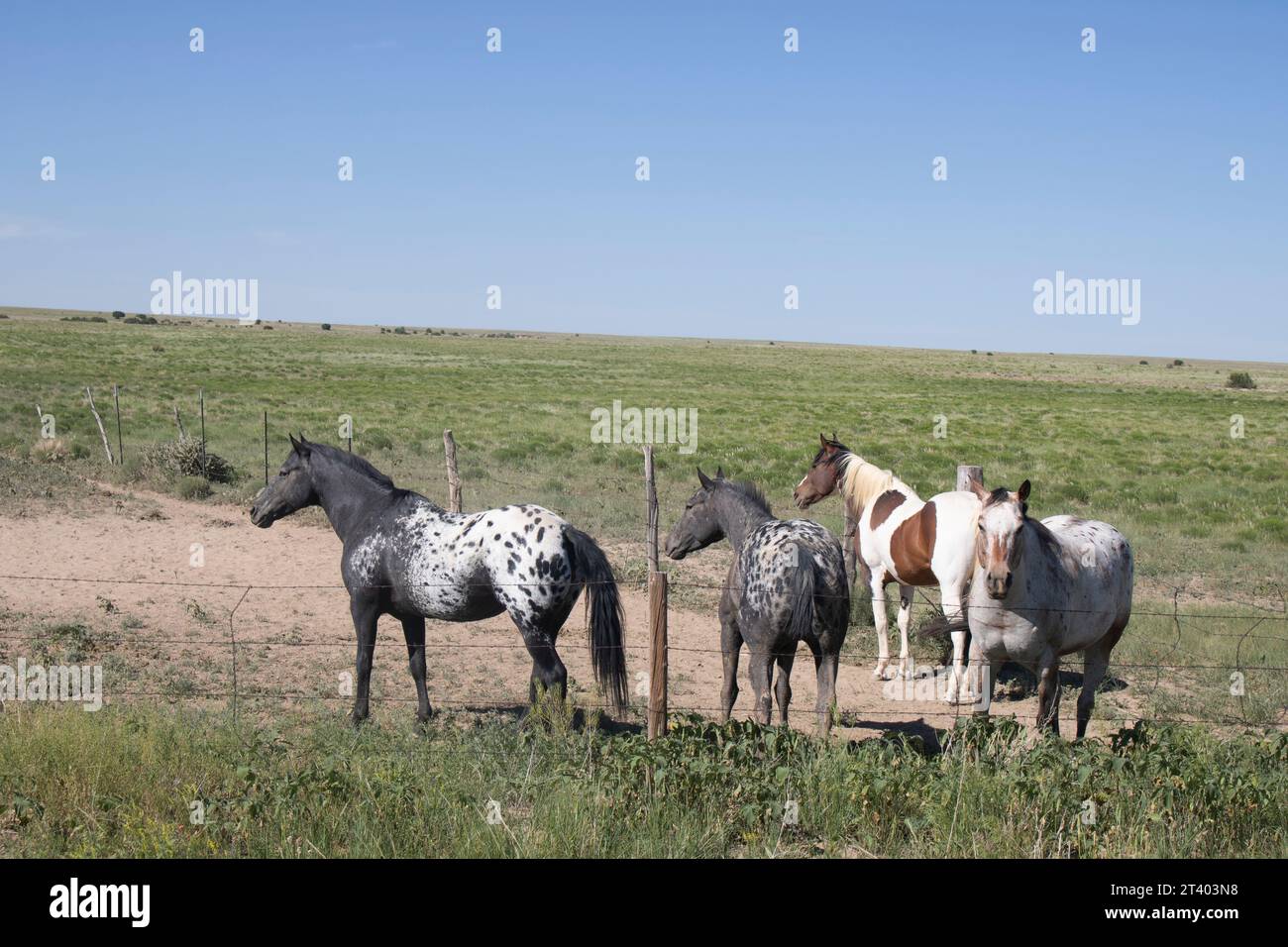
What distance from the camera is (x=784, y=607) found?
7.18m

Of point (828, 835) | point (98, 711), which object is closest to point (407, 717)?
point (98, 711)

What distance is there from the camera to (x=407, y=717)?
25.3 feet

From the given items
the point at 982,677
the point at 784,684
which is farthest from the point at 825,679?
the point at 982,677

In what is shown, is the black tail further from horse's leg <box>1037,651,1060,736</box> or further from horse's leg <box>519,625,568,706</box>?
horse's leg <box>519,625,568,706</box>

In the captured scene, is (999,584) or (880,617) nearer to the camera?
(999,584)

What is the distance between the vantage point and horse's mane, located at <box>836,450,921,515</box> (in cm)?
1076

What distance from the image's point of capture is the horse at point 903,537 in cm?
841

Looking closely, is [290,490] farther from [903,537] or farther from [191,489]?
[191,489]

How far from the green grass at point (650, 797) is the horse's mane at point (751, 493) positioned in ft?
9.53

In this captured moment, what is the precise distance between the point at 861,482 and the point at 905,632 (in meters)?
1.62

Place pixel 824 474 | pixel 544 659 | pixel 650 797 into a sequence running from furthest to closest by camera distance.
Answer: pixel 824 474 → pixel 544 659 → pixel 650 797

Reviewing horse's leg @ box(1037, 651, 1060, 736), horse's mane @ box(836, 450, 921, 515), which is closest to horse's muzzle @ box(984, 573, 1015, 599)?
horse's leg @ box(1037, 651, 1060, 736)

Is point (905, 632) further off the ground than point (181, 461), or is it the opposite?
point (181, 461)
